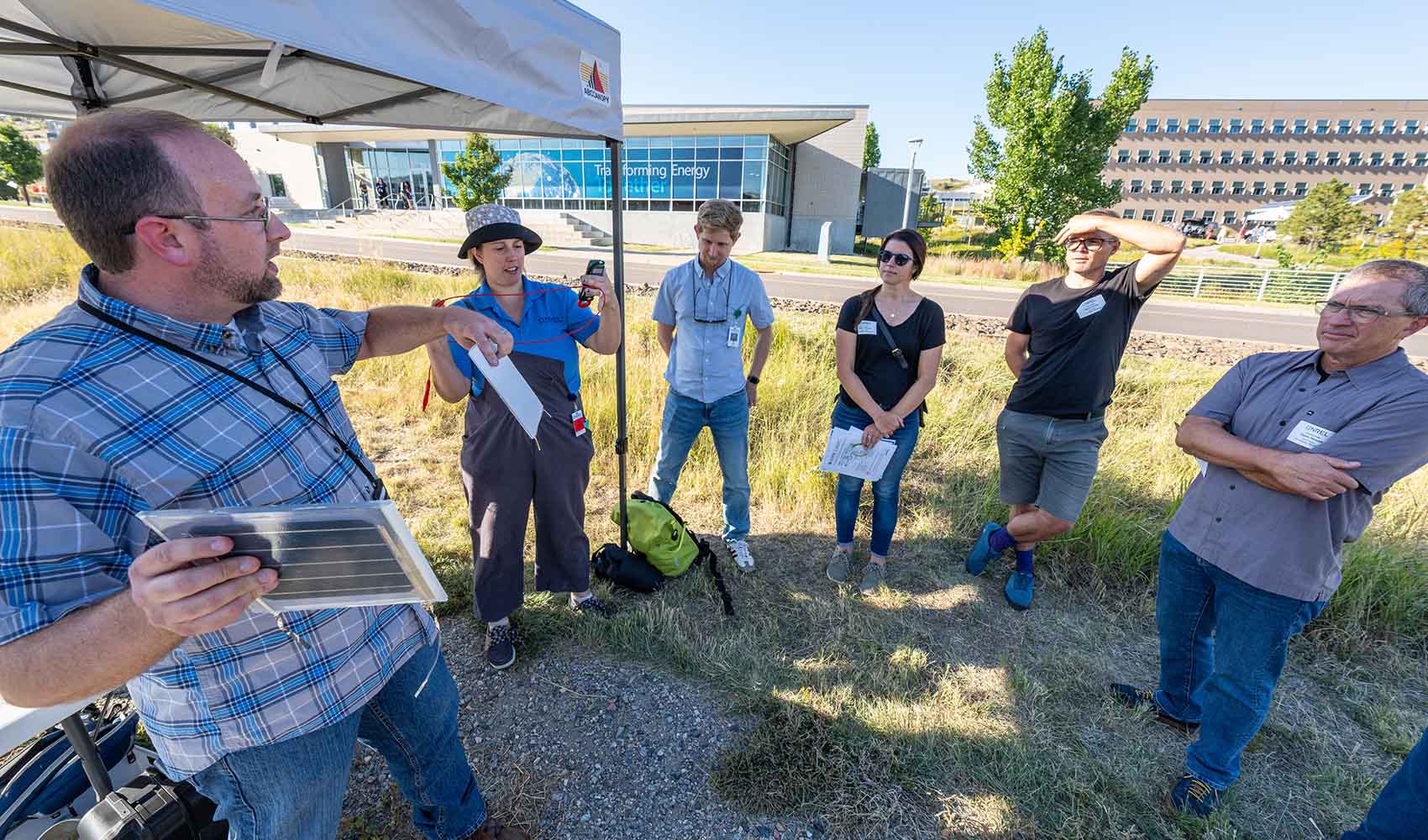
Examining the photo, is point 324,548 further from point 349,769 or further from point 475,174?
point 475,174

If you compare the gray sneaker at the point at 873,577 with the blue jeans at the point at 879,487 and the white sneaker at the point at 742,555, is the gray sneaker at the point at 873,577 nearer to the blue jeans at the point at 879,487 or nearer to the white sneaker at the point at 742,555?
the blue jeans at the point at 879,487

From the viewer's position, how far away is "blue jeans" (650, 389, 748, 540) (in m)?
3.42

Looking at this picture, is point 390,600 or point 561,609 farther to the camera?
point 561,609

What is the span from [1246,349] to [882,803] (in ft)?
32.1

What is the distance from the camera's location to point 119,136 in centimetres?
103

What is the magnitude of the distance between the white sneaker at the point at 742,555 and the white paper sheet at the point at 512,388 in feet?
5.74

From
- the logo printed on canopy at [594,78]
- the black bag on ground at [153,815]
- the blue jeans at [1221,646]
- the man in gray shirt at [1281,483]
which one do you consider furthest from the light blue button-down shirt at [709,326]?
the black bag on ground at [153,815]

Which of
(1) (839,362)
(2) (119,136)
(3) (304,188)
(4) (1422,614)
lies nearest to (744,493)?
(1) (839,362)

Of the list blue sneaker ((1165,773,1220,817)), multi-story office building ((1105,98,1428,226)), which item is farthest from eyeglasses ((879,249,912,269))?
multi-story office building ((1105,98,1428,226))

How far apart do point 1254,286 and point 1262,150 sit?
57439 millimetres

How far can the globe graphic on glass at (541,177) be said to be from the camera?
27.6 meters

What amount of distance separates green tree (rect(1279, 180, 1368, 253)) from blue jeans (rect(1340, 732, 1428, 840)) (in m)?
43.8

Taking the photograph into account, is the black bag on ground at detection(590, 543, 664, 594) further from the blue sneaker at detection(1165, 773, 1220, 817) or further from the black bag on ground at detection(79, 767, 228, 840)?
the blue sneaker at detection(1165, 773, 1220, 817)

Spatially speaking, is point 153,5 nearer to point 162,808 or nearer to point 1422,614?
point 162,808
